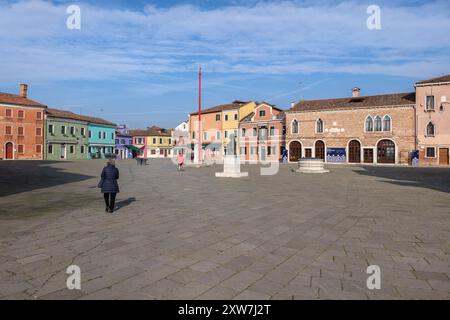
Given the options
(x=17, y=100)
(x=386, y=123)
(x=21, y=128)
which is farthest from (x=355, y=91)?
(x=17, y=100)

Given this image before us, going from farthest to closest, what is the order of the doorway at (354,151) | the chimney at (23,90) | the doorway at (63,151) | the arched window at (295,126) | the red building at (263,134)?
the doorway at (63,151)
the chimney at (23,90)
the red building at (263,134)
the arched window at (295,126)
the doorway at (354,151)

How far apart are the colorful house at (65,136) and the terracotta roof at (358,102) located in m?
37.1

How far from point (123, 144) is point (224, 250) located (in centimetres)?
7295

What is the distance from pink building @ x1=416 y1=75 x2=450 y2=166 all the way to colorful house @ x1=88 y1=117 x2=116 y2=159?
49.6m

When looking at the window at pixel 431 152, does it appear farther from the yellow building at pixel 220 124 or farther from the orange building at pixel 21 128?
the orange building at pixel 21 128

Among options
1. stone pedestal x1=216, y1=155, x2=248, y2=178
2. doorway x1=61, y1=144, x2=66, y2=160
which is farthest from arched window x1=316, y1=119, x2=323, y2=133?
doorway x1=61, y1=144, x2=66, y2=160

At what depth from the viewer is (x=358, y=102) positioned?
39.8 m

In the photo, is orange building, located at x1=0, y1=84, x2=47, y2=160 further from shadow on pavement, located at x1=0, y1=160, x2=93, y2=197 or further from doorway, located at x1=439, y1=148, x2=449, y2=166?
doorway, located at x1=439, y1=148, x2=449, y2=166

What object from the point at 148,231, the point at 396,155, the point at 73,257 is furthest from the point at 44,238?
the point at 396,155

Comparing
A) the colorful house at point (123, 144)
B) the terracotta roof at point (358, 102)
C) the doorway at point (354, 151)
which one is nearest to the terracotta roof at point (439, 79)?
the terracotta roof at point (358, 102)

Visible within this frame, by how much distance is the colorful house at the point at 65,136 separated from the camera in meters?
48.8

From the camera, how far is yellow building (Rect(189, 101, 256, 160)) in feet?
168

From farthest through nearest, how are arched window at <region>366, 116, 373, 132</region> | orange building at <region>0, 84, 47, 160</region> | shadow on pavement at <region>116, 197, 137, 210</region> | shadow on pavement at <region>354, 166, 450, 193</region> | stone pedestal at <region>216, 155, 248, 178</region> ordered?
orange building at <region>0, 84, 47, 160</region>
arched window at <region>366, 116, 373, 132</region>
stone pedestal at <region>216, 155, 248, 178</region>
shadow on pavement at <region>354, 166, 450, 193</region>
shadow on pavement at <region>116, 197, 137, 210</region>
